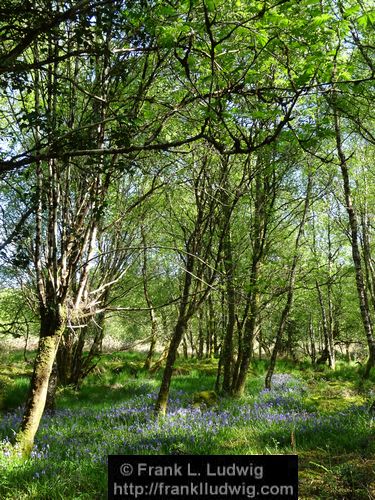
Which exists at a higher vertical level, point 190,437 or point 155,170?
point 155,170

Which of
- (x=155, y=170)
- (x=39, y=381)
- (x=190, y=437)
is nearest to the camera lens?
(x=39, y=381)

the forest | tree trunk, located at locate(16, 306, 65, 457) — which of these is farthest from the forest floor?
tree trunk, located at locate(16, 306, 65, 457)

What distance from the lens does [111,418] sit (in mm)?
8617

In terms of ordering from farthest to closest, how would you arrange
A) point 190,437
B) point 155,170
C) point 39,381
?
point 155,170 < point 190,437 < point 39,381

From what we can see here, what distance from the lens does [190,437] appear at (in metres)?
6.47

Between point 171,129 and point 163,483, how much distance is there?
600 centimetres

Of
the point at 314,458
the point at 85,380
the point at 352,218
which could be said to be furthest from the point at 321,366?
the point at 314,458

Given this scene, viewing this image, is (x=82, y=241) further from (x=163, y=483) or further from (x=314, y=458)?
(x=314, y=458)

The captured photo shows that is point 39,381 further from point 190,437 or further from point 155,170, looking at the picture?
point 155,170

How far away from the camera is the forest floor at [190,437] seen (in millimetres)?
4578

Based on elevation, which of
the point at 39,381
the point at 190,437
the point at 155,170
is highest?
the point at 155,170

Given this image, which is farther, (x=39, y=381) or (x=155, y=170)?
(x=155, y=170)

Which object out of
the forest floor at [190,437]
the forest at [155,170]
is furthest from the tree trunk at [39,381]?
the forest floor at [190,437]

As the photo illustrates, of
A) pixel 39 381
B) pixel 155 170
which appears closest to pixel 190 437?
pixel 39 381
